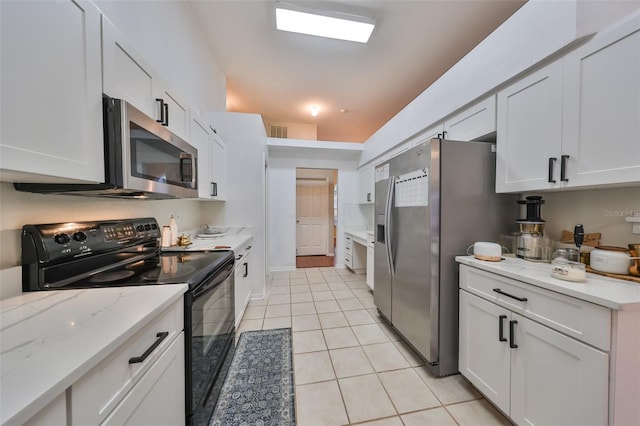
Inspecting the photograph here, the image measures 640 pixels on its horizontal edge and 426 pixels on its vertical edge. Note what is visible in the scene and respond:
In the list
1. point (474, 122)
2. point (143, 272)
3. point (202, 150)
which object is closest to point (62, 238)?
point (143, 272)

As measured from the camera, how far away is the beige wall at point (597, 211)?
4.17 feet

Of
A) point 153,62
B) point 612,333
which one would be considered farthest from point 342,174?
point 612,333

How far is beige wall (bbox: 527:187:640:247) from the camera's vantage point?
4.17 feet

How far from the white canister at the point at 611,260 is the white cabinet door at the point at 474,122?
101 centimetres

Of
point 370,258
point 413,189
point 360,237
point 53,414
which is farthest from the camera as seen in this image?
point 360,237

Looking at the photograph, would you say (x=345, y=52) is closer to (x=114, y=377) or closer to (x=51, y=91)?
(x=51, y=91)

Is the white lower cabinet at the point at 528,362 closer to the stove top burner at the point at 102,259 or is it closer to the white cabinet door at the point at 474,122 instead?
the white cabinet door at the point at 474,122

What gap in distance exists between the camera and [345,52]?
9.07 feet

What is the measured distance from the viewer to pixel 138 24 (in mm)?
→ 1571

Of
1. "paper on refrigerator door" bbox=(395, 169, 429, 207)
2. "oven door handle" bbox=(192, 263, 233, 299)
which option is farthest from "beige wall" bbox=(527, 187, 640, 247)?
"oven door handle" bbox=(192, 263, 233, 299)

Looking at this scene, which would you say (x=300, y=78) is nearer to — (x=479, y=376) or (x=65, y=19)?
(x=65, y=19)

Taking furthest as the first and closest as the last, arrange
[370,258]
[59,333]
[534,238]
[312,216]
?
[312,216]
[370,258]
[534,238]
[59,333]

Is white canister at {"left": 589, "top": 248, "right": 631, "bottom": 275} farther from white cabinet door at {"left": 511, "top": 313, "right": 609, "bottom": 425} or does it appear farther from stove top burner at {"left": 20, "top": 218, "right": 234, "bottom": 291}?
stove top burner at {"left": 20, "top": 218, "right": 234, "bottom": 291}

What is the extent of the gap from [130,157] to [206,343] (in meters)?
1.04
